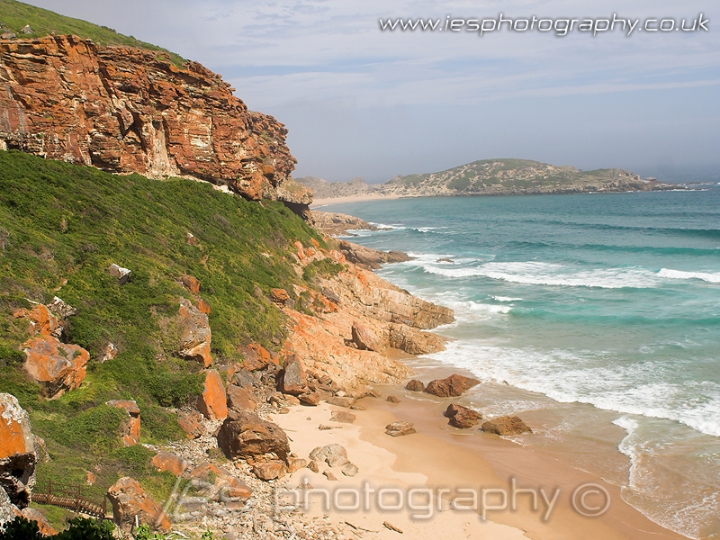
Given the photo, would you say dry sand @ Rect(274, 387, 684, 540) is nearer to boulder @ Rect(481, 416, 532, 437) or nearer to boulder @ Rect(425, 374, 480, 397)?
boulder @ Rect(481, 416, 532, 437)

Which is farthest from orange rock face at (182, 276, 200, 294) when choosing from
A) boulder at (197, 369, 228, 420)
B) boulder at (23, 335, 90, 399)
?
boulder at (23, 335, 90, 399)

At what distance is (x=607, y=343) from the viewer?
90.5ft

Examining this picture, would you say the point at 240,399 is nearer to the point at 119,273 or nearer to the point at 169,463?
the point at 169,463

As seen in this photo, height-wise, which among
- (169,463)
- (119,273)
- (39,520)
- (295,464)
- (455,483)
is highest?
(119,273)

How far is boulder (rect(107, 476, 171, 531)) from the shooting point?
1015 centimetres

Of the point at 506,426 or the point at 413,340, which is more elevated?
the point at 413,340

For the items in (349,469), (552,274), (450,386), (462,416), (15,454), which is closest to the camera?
(15,454)

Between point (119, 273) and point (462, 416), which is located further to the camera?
point (462, 416)

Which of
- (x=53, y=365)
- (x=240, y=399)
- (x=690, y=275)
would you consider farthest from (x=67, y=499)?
(x=690, y=275)

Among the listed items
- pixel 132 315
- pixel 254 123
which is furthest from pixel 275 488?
pixel 254 123

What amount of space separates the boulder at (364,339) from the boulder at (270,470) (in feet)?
36.5

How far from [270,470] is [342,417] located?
527cm

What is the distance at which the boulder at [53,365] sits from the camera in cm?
1374

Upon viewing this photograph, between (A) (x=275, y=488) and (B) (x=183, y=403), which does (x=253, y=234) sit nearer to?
(B) (x=183, y=403)
